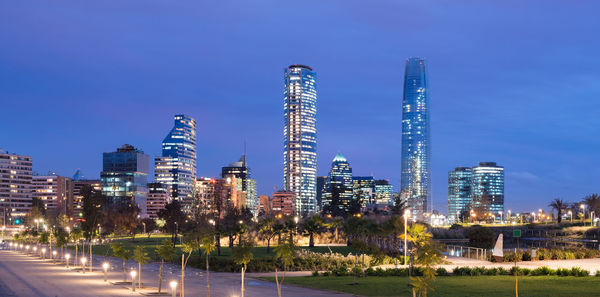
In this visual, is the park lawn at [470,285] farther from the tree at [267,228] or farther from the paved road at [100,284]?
the tree at [267,228]

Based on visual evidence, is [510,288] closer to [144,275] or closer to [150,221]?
[144,275]

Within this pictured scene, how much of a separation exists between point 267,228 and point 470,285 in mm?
41422

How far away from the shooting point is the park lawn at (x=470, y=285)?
3169 centimetres

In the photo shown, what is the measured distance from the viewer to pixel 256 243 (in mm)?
85750

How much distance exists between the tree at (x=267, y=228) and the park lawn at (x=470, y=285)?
2627cm

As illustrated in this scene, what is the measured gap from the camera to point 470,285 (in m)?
35.7

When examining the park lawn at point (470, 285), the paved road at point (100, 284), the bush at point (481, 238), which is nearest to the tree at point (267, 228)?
the paved road at point (100, 284)

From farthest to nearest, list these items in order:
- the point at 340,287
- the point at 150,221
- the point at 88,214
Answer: the point at 150,221 < the point at 88,214 < the point at 340,287

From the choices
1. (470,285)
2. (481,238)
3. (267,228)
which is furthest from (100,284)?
(481,238)

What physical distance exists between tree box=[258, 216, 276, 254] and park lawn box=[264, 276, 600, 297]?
26.3 meters

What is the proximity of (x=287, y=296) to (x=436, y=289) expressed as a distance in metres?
8.39

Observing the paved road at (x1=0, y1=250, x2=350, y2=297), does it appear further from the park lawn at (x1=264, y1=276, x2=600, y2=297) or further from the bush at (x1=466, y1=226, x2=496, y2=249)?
the bush at (x1=466, y1=226, x2=496, y2=249)

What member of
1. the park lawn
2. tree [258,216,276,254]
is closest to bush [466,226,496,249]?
tree [258,216,276,254]

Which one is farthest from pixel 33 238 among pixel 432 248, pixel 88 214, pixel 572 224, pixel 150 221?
pixel 572 224
